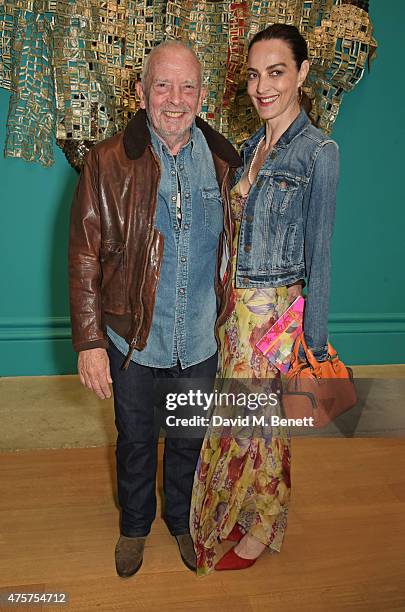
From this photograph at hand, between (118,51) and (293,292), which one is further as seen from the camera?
(118,51)

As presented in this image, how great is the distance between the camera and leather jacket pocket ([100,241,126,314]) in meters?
1.94

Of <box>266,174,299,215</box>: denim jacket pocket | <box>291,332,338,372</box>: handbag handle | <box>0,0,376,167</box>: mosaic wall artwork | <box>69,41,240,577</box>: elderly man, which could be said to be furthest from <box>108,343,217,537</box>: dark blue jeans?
<box>0,0,376,167</box>: mosaic wall artwork

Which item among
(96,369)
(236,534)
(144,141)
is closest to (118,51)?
(144,141)

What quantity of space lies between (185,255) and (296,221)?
1.10 ft

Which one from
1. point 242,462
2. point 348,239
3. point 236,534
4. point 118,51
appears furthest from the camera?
point 348,239

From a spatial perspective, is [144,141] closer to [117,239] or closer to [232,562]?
[117,239]

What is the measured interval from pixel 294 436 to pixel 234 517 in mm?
1012

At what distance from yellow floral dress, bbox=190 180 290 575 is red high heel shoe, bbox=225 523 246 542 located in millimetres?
101

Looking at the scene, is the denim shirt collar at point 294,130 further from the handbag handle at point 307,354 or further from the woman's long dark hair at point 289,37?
the handbag handle at point 307,354

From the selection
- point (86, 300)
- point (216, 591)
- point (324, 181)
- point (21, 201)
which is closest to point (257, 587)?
point (216, 591)

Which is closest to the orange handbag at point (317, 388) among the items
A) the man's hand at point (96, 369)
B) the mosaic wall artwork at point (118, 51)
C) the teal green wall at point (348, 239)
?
the man's hand at point (96, 369)

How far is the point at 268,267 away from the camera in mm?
1968

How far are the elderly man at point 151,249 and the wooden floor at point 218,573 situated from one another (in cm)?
18

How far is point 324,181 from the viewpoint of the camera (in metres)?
1.82
